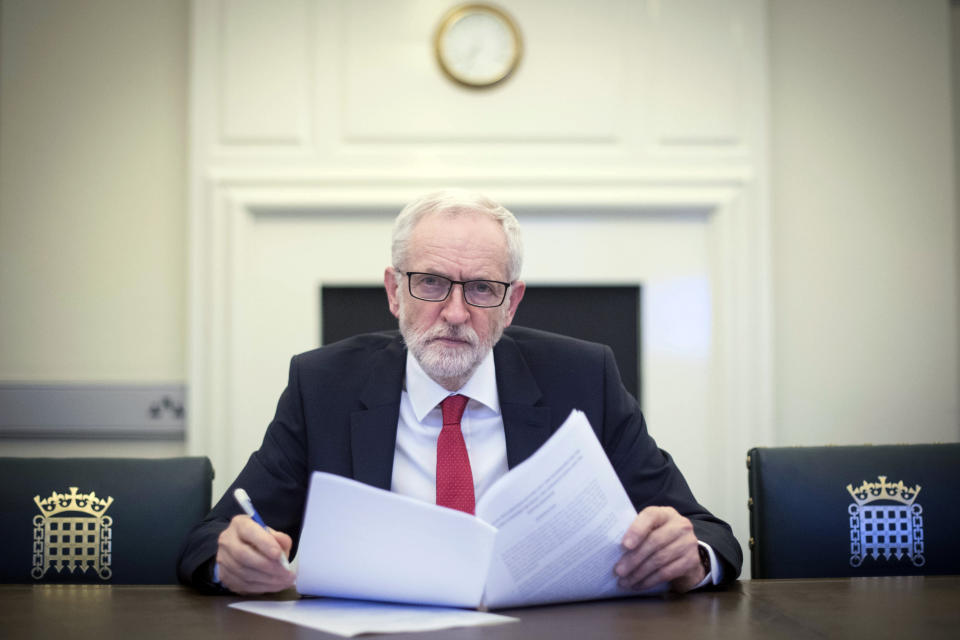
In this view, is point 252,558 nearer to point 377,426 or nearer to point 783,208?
point 377,426

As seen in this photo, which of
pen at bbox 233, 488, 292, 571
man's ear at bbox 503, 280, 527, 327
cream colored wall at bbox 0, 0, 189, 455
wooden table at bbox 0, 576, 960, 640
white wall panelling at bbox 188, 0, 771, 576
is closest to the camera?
wooden table at bbox 0, 576, 960, 640

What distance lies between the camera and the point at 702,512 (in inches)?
62.9

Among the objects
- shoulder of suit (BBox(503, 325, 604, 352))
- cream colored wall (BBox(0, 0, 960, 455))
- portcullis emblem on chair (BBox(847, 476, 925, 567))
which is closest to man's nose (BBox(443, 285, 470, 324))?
shoulder of suit (BBox(503, 325, 604, 352))

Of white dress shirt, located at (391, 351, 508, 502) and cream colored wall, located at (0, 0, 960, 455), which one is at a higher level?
cream colored wall, located at (0, 0, 960, 455)

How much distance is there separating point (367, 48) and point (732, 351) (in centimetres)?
162

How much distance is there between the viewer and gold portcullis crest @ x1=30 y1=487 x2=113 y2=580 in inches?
61.4

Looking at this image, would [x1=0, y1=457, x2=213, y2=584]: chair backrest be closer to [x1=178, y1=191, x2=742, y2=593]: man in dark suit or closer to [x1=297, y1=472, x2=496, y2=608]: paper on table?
[x1=178, y1=191, x2=742, y2=593]: man in dark suit

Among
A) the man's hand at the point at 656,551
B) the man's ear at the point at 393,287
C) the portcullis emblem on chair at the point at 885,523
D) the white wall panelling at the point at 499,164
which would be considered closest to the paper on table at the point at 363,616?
the man's hand at the point at 656,551

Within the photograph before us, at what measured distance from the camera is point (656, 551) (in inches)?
48.9

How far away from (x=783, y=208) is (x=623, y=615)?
228 cm

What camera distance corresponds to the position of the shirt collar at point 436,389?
1.69 meters

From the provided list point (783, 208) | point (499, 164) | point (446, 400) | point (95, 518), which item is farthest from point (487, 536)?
point (783, 208)

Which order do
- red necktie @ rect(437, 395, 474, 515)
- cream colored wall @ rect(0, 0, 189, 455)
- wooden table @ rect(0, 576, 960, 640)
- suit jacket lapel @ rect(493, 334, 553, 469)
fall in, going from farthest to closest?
cream colored wall @ rect(0, 0, 189, 455) < suit jacket lapel @ rect(493, 334, 553, 469) < red necktie @ rect(437, 395, 474, 515) < wooden table @ rect(0, 576, 960, 640)

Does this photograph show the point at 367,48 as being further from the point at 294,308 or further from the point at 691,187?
the point at 691,187
